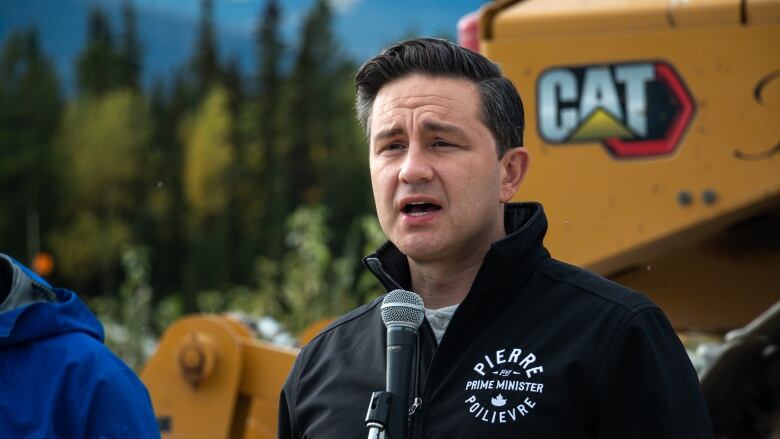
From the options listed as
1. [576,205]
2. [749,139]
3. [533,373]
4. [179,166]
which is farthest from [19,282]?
[179,166]

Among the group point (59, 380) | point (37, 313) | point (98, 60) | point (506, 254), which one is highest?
point (506, 254)

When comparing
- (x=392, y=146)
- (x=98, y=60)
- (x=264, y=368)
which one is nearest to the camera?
(x=392, y=146)

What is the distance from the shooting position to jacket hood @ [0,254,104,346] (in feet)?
9.64

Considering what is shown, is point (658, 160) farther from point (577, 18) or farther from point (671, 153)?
point (577, 18)

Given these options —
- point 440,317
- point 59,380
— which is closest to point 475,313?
point 440,317

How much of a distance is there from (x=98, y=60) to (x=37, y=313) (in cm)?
1207

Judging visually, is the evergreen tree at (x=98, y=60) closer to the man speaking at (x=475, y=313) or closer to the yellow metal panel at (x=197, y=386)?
the yellow metal panel at (x=197, y=386)

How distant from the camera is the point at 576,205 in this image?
14.9ft

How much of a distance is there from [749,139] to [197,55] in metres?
11.1

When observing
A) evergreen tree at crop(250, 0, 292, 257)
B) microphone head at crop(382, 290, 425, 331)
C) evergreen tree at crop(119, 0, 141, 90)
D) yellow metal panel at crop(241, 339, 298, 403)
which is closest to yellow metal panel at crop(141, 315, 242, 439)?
yellow metal panel at crop(241, 339, 298, 403)

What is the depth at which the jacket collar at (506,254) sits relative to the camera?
7.46 feet

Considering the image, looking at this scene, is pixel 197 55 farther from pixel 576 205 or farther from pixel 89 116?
pixel 576 205

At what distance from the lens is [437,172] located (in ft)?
7.70

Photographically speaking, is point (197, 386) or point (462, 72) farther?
point (197, 386)
